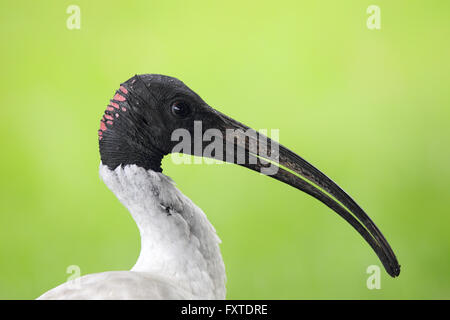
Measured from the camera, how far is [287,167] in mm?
1115

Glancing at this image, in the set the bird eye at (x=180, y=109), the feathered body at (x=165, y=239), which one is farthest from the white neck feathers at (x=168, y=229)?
the bird eye at (x=180, y=109)

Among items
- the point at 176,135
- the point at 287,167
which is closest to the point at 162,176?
the point at 176,135

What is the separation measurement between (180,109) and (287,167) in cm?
28

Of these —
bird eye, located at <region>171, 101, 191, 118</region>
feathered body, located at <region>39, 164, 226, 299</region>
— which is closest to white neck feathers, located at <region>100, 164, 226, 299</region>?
feathered body, located at <region>39, 164, 226, 299</region>

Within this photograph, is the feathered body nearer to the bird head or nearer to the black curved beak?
the bird head

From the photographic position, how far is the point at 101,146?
1.09m

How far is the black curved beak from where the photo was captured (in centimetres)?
109

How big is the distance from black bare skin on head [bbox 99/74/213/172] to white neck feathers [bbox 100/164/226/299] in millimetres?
37

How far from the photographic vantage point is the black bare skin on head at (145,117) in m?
1.06

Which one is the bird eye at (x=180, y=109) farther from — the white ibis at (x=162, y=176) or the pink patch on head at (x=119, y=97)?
the pink patch on head at (x=119, y=97)

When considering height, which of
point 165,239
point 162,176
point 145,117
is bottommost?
point 165,239

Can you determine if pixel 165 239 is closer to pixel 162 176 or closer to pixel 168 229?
pixel 168 229

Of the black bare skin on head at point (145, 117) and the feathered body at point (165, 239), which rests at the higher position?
the black bare skin on head at point (145, 117)
